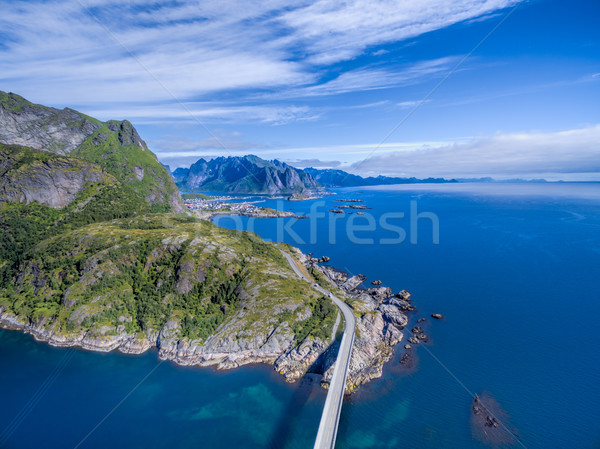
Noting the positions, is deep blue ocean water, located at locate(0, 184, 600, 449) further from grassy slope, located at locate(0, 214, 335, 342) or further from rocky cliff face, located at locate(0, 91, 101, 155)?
rocky cliff face, located at locate(0, 91, 101, 155)

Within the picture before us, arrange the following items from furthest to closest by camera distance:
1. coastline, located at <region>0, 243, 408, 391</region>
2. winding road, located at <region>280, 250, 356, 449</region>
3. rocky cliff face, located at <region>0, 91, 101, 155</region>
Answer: rocky cliff face, located at <region>0, 91, 101, 155</region> < coastline, located at <region>0, 243, 408, 391</region> < winding road, located at <region>280, 250, 356, 449</region>

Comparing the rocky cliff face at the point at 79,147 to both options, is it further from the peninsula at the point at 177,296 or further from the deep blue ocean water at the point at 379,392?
the deep blue ocean water at the point at 379,392

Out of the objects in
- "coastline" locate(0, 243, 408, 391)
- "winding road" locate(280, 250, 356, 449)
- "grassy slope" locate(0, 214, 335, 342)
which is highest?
"grassy slope" locate(0, 214, 335, 342)

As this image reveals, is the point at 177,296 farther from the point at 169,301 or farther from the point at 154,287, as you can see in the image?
the point at 154,287

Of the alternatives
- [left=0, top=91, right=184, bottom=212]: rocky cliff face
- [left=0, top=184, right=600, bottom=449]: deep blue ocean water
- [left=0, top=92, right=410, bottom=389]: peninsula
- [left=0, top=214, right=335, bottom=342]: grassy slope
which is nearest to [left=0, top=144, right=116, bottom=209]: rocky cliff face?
[left=0, top=91, right=184, bottom=212]: rocky cliff face

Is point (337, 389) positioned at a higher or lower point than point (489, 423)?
higher

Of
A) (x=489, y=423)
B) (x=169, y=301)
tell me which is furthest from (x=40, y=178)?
(x=489, y=423)
